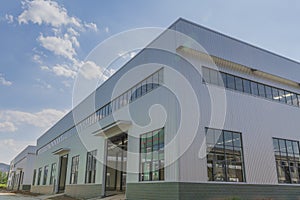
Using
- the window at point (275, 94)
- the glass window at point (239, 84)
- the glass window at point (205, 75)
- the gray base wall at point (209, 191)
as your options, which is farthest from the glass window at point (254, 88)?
the gray base wall at point (209, 191)

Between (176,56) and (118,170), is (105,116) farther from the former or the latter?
(176,56)

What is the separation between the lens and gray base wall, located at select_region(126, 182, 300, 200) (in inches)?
543

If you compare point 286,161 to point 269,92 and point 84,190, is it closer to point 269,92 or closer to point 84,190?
point 269,92

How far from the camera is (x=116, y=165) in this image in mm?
24531

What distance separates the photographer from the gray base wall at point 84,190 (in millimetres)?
22456

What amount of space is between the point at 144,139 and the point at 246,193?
6.78m

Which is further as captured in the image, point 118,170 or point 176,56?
point 118,170

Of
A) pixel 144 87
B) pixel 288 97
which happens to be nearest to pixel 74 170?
pixel 144 87

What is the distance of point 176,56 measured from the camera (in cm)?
1603

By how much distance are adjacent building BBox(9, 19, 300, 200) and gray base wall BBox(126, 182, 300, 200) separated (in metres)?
0.05

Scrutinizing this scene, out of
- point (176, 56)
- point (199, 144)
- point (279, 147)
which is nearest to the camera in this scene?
point (199, 144)

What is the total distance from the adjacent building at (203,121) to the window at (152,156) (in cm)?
6

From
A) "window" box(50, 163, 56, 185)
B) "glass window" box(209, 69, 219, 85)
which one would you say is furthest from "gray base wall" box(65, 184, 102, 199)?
"glass window" box(209, 69, 219, 85)

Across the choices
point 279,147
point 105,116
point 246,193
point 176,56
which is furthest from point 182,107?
point 105,116
